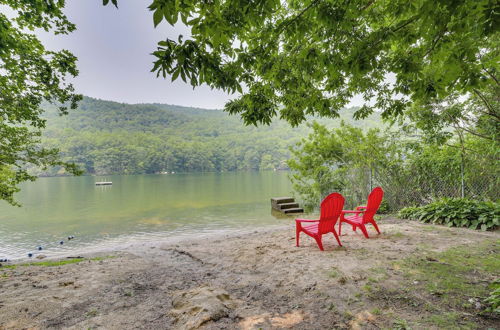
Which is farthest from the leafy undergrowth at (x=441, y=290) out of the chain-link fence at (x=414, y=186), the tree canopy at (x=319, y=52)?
the chain-link fence at (x=414, y=186)

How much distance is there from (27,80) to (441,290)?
7440mm

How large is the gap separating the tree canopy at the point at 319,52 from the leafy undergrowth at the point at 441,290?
1.87m

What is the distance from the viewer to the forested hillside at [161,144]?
79875mm

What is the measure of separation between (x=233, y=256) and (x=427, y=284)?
281 centimetres

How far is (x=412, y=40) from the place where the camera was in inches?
102

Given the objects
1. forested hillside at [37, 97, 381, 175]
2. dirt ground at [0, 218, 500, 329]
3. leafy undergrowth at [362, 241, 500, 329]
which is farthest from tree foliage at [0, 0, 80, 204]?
forested hillside at [37, 97, 381, 175]

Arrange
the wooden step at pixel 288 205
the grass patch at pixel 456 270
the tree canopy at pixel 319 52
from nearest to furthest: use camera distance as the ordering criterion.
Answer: the tree canopy at pixel 319 52 < the grass patch at pixel 456 270 < the wooden step at pixel 288 205

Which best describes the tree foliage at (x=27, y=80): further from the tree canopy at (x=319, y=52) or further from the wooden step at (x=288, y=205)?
the wooden step at (x=288, y=205)

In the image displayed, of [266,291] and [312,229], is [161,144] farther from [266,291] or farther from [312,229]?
[266,291]

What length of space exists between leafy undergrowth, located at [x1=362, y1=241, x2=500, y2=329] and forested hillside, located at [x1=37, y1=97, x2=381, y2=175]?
58.3m

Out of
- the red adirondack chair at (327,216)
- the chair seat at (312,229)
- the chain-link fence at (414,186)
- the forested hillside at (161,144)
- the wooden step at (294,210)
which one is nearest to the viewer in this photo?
the red adirondack chair at (327,216)

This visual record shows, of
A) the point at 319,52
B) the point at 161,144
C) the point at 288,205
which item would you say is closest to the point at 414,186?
the point at 288,205

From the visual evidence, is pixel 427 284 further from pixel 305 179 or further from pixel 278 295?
pixel 305 179

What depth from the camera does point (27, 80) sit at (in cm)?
477
